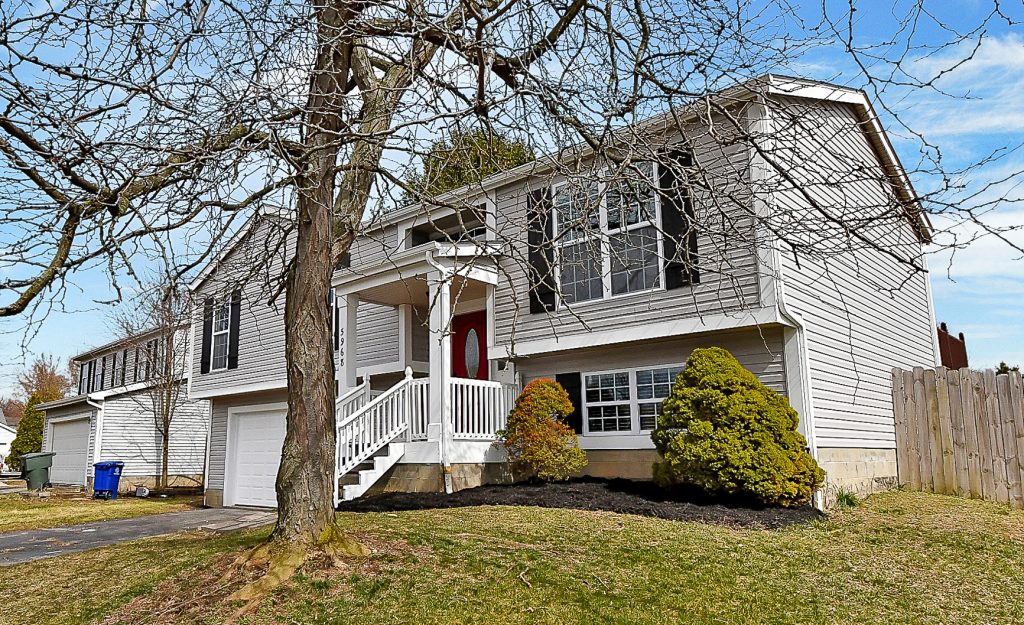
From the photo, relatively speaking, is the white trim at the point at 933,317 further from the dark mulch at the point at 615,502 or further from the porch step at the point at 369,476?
the porch step at the point at 369,476

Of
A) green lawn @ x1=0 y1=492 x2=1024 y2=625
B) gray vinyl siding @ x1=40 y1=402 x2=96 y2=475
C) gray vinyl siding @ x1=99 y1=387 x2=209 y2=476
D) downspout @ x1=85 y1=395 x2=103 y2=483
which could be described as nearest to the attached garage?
gray vinyl siding @ x1=40 y1=402 x2=96 y2=475

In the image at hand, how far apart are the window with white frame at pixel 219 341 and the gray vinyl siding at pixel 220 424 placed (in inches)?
35.3

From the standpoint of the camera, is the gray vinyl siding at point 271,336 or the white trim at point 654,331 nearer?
the white trim at point 654,331

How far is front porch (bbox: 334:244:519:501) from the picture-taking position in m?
10.4

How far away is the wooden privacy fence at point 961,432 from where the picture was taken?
9.51 m

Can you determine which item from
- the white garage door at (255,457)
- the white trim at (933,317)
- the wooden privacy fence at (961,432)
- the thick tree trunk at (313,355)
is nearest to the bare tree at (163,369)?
the white garage door at (255,457)

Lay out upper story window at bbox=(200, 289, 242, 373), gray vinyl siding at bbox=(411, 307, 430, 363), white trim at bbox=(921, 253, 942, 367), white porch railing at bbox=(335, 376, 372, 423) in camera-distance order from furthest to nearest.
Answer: upper story window at bbox=(200, 289, 242, 373)
white trim at bbox=(921, 253, 942, 367)
gray vinyl siding at bbox=(411, 307, 430, 363)
white porch railing at bbox=(335, 376, 372, 423)

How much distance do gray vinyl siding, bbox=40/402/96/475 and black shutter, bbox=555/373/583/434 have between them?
54.8 feet

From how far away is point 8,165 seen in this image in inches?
161

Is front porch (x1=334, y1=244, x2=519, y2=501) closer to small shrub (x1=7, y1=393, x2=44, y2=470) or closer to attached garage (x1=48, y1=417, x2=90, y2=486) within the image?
attached garage (x1=48, y1=417, x2=90, y2=486)

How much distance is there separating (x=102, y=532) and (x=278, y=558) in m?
6.90

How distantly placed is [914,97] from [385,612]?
4.49 m

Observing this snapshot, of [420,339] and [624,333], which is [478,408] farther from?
[420,339]

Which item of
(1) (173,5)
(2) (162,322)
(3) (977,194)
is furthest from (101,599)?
(2) (162,322)
